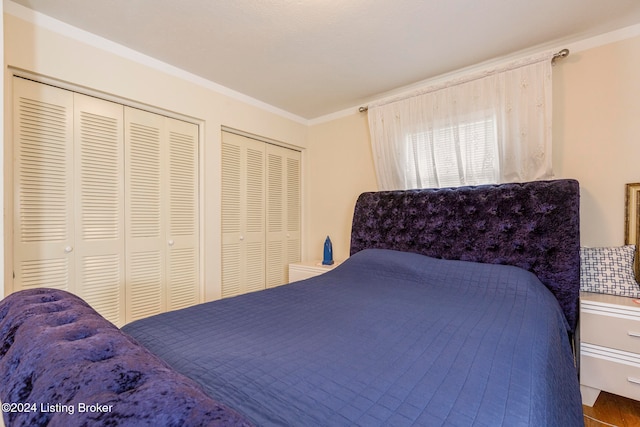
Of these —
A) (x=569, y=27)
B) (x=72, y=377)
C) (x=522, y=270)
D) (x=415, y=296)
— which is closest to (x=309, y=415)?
(x=72, y=377)

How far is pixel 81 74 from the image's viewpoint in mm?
1862

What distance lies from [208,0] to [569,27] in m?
2.29

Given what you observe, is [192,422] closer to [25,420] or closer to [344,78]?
[25,420]

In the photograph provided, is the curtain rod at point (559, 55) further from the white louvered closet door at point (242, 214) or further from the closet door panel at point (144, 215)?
the closet door panel at point (144, 215)

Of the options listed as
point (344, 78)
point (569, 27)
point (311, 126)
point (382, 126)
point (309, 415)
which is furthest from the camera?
point (311, 126)

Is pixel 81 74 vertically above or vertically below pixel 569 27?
below

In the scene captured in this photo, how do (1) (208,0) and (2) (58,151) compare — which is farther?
(2) (58,151)

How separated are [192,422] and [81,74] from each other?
237 cm

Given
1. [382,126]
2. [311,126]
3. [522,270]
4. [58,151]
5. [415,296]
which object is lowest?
[415,296]

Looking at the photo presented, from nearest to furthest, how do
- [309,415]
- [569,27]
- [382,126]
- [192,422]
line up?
[192,422], [309,415], [569,27], [382,126]

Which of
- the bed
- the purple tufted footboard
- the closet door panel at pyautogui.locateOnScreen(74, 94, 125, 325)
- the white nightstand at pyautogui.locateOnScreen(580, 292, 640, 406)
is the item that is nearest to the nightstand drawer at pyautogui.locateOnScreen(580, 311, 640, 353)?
the white nightstand at pyautogui.locateOnScreen(580, 292, 640, 406)

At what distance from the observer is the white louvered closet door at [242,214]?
2.76 m

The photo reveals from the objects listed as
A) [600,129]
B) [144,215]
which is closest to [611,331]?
[600,129]

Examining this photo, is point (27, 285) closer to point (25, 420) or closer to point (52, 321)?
point (52, 321)
